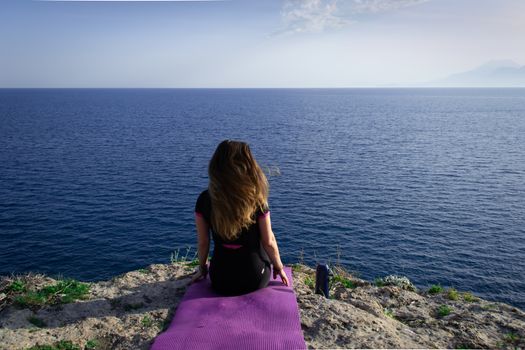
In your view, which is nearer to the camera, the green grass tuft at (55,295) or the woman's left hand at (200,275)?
the green grass tuft at (55,295)

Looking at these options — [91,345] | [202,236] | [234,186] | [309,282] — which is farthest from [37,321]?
[309,282]

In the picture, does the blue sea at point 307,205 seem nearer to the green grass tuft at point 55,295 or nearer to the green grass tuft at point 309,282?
the green grass tuft at point 309,282

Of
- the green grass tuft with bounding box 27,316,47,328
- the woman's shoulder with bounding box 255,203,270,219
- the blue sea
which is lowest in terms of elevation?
the blue sea

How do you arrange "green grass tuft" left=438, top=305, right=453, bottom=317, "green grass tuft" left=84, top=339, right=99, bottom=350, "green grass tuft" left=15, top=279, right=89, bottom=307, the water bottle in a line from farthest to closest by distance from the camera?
the water bottle
"green grass tuft" left=438, top=305, right=453, bottom=317
"green grass tuft" left=15, top=279, right=89, bottom=307
"green grass tuft" left=84, top=339, right=99, bottom=350

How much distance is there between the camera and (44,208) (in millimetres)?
46594

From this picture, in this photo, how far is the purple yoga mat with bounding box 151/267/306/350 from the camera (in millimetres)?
6715

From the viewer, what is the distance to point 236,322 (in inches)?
288

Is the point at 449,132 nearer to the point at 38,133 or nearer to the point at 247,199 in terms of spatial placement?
the point at 38,133

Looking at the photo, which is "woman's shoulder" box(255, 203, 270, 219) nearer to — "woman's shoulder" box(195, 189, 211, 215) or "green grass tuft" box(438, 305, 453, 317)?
"woman's shoulder" box(195, 189, 211, 215)

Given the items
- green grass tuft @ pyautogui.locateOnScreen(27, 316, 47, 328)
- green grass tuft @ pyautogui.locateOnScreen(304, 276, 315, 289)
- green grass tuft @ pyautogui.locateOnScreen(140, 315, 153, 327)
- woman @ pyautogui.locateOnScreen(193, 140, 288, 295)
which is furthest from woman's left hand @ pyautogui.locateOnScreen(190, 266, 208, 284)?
green grass tuft @ pyautogui.locateOnScreen(27, 316, 47, 328)

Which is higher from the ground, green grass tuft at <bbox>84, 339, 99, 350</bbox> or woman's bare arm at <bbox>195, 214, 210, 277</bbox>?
woman's bare arm at <bbox>195, 214, 210, 277</bbox>

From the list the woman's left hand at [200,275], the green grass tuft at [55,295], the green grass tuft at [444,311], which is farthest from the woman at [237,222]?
the green grass tuft at [444,311]

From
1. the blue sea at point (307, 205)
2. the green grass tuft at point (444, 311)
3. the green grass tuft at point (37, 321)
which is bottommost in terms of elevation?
the blue sea at point (307, 205)

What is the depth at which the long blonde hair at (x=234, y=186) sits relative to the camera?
7430mm
